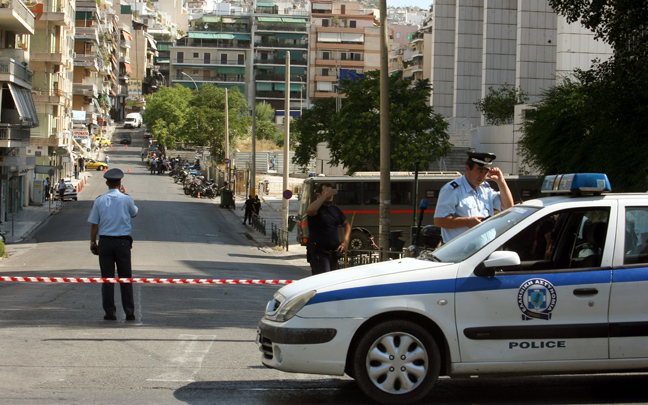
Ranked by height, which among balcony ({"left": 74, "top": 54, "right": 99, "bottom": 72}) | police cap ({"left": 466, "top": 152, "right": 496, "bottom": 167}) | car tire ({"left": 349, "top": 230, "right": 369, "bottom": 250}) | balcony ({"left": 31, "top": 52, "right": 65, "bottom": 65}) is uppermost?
balcony ({"left": 74, "top": 54, "right": 99, "bottom": 72})

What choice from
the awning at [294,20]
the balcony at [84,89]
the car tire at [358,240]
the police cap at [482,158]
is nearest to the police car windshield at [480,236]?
the police cap at [482,158]

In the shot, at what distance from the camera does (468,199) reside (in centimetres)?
770

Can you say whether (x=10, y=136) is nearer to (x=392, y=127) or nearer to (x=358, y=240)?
(x=392, y=127)

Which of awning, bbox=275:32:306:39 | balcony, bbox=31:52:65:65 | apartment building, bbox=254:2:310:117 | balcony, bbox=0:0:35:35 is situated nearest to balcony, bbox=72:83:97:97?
balcony, bbox=31:52:65:65

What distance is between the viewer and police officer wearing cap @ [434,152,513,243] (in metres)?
7.55

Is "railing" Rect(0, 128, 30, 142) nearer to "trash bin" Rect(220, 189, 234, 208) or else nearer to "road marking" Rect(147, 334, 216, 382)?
"trash bin" Rect(220, 189, 234, 208)

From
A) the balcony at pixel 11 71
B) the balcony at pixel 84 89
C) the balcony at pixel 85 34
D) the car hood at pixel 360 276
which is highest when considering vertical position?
the balcony at pixel 85 34

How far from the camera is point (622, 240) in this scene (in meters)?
6.01

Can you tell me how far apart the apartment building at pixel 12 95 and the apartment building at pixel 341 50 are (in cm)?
9150

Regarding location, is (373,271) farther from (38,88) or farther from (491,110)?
(38,88)

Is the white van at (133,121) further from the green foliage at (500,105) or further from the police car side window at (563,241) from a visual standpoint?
the police car side window at (563,241)

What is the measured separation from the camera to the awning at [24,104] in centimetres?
3969

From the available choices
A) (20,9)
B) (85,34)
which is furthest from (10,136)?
(85,34)

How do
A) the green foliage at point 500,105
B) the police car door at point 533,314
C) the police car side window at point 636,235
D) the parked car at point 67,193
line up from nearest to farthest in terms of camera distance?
the police car door at point 533,314 → the police car side window at point 636,235 → the green foliage at point 500,105 → the parked car at point 67,193
